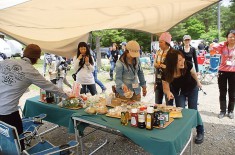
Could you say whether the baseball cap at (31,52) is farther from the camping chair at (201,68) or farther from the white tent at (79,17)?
the camping chair at (201,68)

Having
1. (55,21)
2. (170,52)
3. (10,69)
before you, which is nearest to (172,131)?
(170,52)

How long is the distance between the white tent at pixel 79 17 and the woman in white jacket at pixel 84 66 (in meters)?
0.27

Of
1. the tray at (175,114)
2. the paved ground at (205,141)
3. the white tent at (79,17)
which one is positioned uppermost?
the white tent at (79,17)

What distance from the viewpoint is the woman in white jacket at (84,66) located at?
3.98 meters

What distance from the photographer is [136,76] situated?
10.00 ft

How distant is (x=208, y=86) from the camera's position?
24.8ft

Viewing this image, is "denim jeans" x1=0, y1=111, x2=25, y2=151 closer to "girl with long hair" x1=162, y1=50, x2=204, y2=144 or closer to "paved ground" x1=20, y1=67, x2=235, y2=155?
"paved ground" x1=20, y1=67, x2=235, y2=155

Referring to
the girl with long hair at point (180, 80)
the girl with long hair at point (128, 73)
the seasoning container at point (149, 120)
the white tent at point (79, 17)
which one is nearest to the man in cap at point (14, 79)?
the white tent at point (79, 17)

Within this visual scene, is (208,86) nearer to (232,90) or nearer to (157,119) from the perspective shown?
(232,90)

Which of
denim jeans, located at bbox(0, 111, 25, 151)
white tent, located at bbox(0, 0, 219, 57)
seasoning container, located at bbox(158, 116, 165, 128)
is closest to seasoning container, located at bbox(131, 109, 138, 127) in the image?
seasoning container, located at bbox(158, 116, 165, 128)

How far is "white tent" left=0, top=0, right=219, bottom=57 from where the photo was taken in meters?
2.83

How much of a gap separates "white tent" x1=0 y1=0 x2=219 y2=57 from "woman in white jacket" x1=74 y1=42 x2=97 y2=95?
0.27 metres

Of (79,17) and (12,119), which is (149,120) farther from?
(79,17)

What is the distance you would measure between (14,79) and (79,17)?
144 cm
